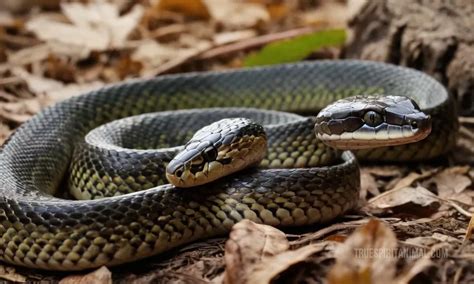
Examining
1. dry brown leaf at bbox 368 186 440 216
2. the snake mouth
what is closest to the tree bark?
dry brown leaf at bbox 368 186 440 216

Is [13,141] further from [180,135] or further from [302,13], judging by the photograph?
[302,13]

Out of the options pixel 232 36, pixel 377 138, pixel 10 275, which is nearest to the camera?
pixel 10 275

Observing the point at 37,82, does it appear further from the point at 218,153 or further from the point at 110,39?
the point at 218,153

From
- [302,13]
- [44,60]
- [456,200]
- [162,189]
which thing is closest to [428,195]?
[456,200]

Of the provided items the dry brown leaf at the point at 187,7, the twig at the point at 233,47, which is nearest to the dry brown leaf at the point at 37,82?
the twig at the point at 233,47

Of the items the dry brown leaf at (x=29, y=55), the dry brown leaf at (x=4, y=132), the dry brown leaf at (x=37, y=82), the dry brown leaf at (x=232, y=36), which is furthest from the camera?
the dry brown leaf at (x=232, y=36)

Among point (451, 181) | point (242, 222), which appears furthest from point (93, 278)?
point (451, 181)

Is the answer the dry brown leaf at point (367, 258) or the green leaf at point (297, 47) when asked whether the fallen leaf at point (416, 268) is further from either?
Answer: the green leaf at point (297, 47)
